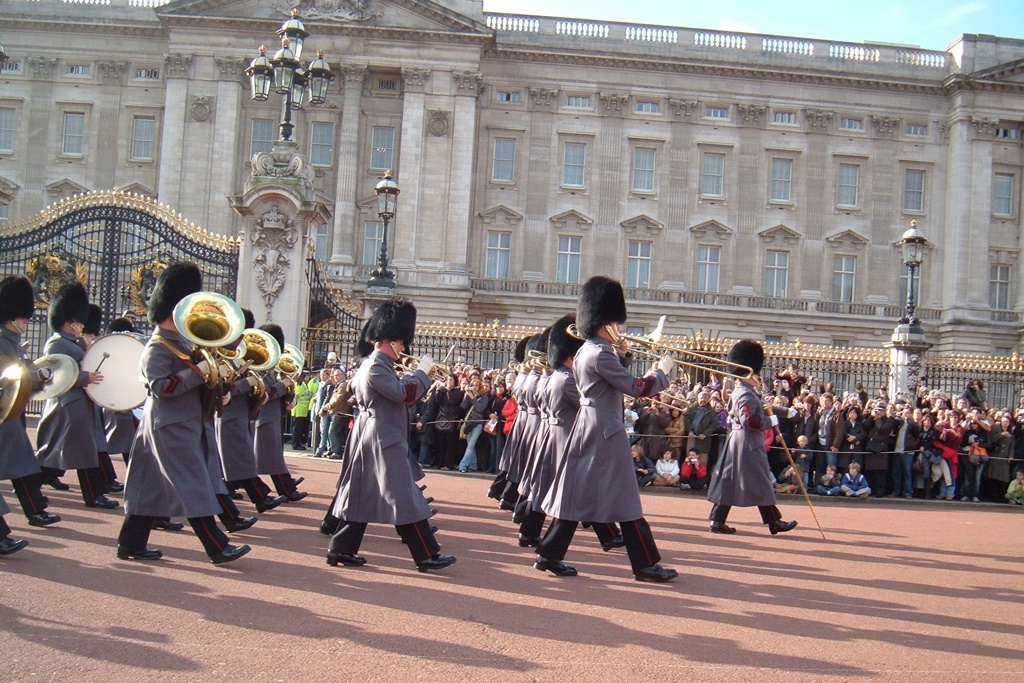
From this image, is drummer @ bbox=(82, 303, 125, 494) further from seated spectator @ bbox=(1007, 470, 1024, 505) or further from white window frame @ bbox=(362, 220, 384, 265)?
white window frame @ bbox=(362, 220, 384, 265)

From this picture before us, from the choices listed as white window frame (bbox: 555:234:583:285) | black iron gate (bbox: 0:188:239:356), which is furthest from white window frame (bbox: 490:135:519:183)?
black iron gate (bbox: 0:188:239:356)

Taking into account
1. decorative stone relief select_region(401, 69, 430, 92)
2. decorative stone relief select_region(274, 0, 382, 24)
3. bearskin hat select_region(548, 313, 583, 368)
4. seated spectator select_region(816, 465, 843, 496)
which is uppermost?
decorative stone relief select_region(274, 0, 382, 24)

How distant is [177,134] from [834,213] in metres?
25.5

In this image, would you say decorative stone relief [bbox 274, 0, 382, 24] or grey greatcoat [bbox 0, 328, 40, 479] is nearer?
grey greatcoat [bbox 0, 328, 40, 479]

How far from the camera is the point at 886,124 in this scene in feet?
138

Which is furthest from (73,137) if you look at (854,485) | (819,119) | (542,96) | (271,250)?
(854,485)

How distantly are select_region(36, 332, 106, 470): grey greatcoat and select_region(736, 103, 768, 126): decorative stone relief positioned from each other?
119 feet

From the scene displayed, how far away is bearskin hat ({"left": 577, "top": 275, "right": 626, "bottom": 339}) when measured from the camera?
7531 millimetres

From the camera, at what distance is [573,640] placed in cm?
568

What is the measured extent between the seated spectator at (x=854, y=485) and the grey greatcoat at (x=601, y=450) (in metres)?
9.45

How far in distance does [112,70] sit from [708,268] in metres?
24.3

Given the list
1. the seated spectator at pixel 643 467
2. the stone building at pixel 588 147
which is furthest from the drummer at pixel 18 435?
the stone building at pixel 588 147

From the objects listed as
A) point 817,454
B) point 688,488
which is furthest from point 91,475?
point 817,454

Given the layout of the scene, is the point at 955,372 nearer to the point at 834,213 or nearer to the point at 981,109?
the point at 834,213
